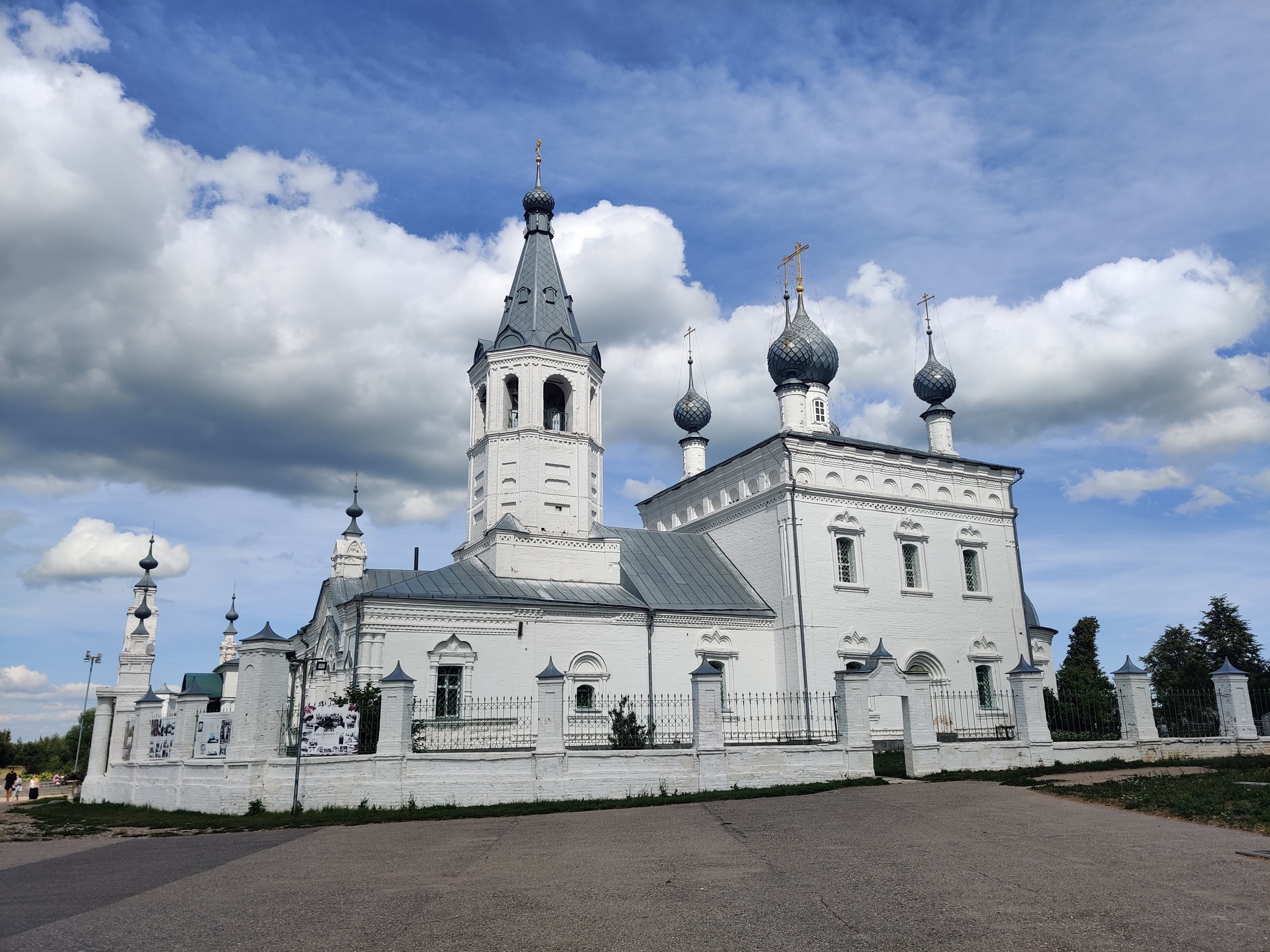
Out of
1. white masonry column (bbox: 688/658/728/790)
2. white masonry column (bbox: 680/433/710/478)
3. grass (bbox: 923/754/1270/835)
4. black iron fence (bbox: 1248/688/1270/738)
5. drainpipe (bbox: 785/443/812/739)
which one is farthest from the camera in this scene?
white masonry column (bbox: 680/433/710/478)

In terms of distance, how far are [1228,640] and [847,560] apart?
20478 millimetres

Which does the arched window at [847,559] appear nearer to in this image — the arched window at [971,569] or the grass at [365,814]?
the arched window at [971,569]

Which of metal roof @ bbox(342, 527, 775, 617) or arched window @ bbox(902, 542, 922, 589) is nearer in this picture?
metal roof @ bbox(342, 527, 775, 617)

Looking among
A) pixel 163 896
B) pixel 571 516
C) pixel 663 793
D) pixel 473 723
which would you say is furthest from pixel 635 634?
pixel 163 896

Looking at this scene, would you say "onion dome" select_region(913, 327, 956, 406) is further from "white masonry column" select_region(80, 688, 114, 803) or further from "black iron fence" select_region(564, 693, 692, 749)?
"white masonry column" select_region(80, 688, 114, 803)

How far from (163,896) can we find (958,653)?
21178 millimetres

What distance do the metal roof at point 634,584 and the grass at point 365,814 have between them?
572 cm

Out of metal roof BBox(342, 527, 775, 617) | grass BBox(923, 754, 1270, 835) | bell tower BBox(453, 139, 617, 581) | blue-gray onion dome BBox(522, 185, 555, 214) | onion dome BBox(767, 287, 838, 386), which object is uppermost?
blue-gray onion dome BBox(522, 185, 555, 214)

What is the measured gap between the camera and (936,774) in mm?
15023

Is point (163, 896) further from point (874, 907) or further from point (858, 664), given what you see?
point (858, 664)

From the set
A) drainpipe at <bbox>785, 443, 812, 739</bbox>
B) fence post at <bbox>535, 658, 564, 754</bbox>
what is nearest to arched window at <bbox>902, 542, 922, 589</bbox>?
drainpipe at <bbox>785, 443, 812, 739</bbox>

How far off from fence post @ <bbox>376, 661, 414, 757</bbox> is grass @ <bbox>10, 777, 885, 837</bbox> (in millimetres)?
813

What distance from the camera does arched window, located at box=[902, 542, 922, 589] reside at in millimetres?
24156

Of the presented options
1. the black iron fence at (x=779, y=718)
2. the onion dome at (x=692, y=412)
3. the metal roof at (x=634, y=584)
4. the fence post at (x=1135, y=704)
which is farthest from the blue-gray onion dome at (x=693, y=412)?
the fence post at (x=1135, y=704)
